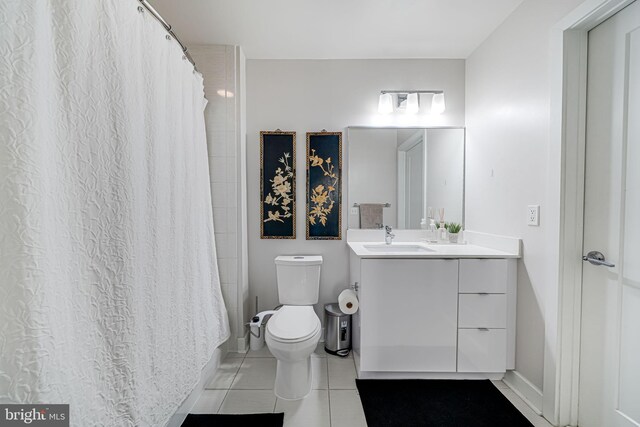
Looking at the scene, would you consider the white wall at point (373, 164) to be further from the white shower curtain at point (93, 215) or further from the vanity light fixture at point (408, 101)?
the white shower curtain at point (93, 215)

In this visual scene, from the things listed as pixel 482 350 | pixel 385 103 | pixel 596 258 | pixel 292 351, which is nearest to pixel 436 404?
pixel 482 350

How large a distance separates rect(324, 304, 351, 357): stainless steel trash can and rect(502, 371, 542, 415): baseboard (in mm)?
1055

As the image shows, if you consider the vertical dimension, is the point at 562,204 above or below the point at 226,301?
above

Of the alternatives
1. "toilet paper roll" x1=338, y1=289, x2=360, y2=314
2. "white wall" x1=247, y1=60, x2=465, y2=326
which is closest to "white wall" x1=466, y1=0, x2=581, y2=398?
"white wall" x1=247, y1=60, x2=465, y2=326

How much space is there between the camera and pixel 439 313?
5.69 ft

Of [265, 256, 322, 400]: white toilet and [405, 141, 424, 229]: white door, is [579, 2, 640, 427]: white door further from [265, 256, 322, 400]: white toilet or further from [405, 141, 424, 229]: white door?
[265, 256, 322, 400]: white toilet

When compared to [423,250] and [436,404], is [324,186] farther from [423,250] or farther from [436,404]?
[436,404]

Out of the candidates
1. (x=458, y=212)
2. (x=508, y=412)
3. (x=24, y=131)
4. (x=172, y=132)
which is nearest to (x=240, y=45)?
(x=172, y=132)

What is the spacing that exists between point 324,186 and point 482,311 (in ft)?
4.69

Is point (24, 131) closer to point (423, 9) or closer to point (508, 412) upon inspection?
point (423, 9)

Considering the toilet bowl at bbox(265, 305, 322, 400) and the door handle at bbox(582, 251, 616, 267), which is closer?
the door handle at bbox(582, 251, 616, 267)

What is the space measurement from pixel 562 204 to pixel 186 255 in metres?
1.94

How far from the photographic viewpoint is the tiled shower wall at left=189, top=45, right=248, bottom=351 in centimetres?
209

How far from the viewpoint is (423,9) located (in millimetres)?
1726
